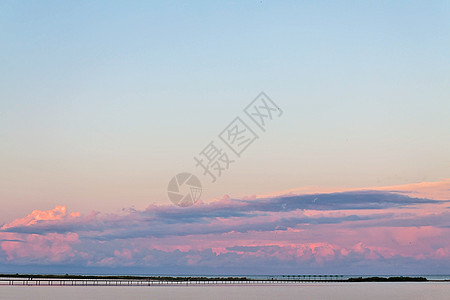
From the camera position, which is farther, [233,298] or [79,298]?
[233,298]

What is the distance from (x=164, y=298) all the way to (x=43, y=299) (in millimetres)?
22408

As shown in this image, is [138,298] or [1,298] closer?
→ [1,298]

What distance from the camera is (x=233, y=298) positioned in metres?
112

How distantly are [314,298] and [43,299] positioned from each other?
52.6m

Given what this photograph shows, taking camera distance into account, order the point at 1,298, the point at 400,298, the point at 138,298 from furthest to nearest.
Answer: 1. the point at 400,298
2. the point at 138,298
3. the point at 1,298

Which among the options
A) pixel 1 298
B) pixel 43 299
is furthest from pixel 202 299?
pixel 1 298

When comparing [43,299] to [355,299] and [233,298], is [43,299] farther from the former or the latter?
[355,299]

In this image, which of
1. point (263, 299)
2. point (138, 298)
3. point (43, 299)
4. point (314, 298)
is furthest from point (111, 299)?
point (314, 298)

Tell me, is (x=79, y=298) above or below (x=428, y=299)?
above

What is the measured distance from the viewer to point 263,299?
357ft

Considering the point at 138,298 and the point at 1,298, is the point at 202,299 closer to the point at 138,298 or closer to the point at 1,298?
the point at 138,298

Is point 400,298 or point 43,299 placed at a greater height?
point 43,299

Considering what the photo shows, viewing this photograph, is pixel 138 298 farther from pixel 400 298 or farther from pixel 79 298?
pixel 400 298

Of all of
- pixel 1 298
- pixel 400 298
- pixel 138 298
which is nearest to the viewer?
pixel 1 298
